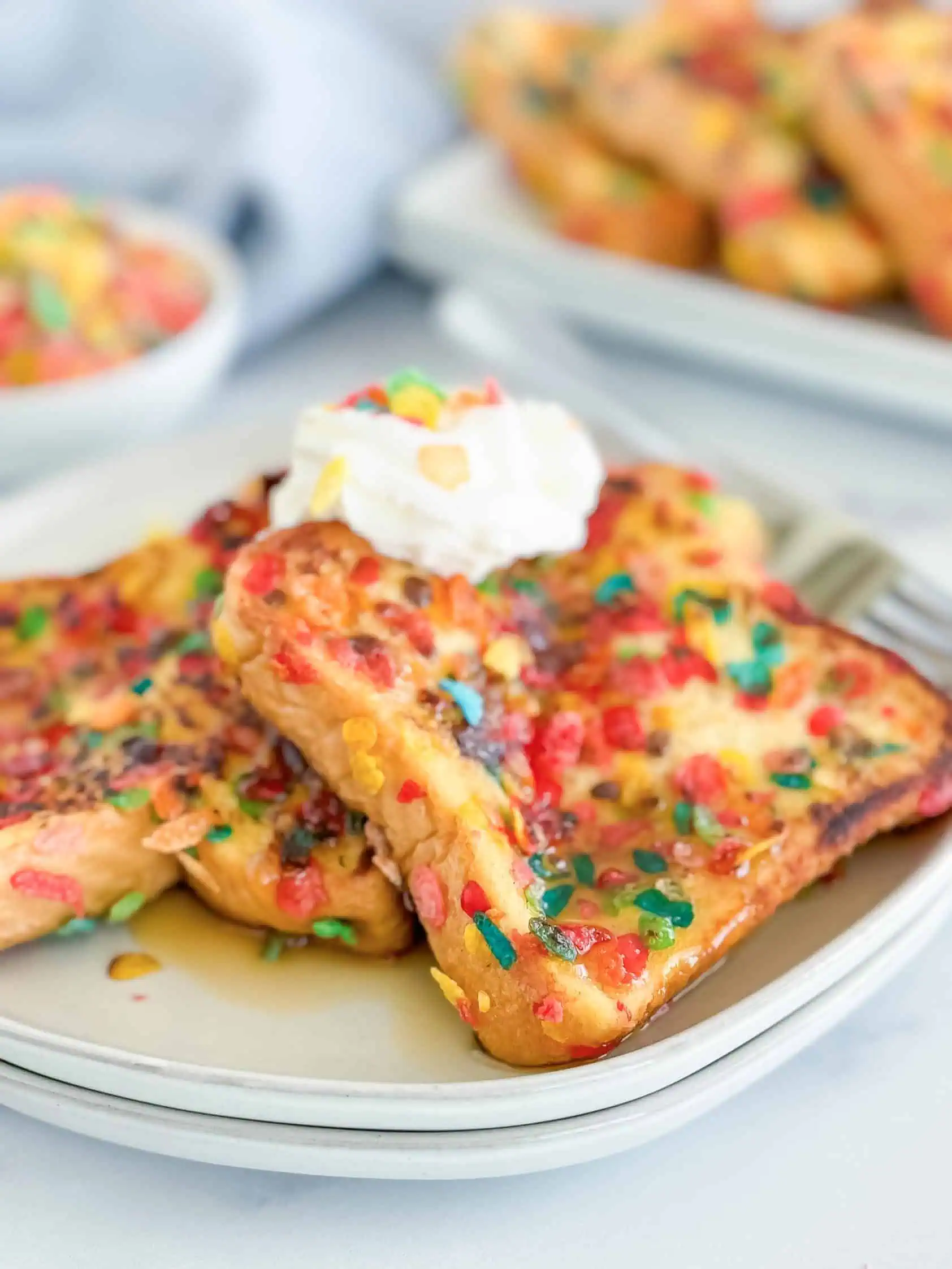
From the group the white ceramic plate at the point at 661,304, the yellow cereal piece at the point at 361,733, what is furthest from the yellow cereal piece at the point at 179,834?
the white ceramic plate at the point at 661,304

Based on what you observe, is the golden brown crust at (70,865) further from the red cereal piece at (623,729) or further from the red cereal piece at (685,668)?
the red cereal piece at (685,668)

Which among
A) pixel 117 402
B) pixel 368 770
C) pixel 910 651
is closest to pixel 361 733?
pixel 368 770

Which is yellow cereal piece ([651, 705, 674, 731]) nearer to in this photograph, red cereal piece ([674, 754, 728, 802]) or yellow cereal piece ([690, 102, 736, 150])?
red cereal piece ([674, 754, 728, 802])

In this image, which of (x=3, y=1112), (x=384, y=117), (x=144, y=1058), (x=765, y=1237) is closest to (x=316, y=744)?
(x=144, y=1058)

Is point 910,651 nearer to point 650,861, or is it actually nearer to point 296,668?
point 650,861

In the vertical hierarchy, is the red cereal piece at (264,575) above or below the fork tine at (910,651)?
above

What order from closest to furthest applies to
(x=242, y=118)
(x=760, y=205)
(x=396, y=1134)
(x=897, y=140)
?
1. (x=396, y=1134)
2. (x=897, y=140)
3. (x=760, y=205)
4. (x=242, y=118)

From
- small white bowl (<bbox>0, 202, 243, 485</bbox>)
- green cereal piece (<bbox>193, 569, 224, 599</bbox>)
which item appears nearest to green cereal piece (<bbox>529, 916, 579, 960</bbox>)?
green cereal piece (<bbox>193, 569, 224, 599</bbox>)
